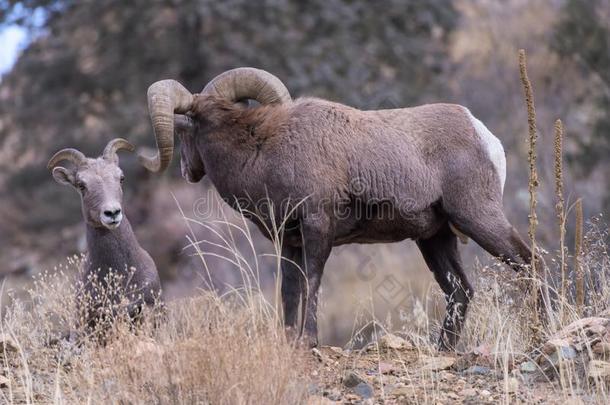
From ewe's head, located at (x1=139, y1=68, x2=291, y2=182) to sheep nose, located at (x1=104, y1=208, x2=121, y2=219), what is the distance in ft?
1.67

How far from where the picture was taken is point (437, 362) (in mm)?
6359

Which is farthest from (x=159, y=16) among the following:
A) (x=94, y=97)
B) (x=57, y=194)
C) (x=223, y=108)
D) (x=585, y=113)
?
(x=223, y=108)

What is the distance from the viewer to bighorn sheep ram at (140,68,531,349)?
271 inches

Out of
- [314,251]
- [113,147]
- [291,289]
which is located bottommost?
[291,289]

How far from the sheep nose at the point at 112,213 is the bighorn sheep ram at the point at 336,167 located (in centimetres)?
51

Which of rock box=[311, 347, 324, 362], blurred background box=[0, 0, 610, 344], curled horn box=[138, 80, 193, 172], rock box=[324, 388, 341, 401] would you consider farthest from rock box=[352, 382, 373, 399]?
blurred background box=[0, 0, 610, 344]

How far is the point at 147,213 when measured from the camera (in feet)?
76.9

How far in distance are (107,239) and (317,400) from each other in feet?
8.31

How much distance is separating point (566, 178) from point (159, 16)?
9.69 meters

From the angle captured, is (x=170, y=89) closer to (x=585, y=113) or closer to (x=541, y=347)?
(x=541, y=347)

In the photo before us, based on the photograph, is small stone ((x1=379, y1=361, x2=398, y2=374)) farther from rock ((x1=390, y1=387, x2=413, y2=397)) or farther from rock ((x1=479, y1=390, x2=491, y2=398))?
rock ((x1=479, y1=390, x2=491, y2=398))

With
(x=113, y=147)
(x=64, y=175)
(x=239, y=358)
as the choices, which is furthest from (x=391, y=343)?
(x=64, y=175)

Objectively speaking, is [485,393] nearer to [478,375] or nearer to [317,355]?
[478,375]

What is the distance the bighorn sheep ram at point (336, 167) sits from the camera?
6895mm
